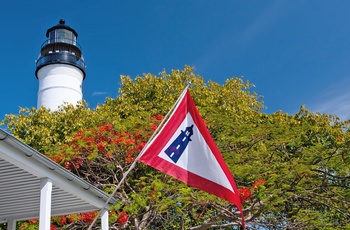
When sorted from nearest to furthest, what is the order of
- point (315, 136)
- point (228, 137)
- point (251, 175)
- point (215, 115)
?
point (251, 175) < point (228, 137) < point (215, 115) < point (315, 136)

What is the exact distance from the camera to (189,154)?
18.8 ft

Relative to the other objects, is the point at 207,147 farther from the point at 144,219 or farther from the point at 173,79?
the point at 173,79

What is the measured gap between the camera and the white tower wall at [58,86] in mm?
28595

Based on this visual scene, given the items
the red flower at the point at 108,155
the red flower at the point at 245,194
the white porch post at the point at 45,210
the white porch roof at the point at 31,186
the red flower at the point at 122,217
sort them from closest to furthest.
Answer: the white porch roof at the point at 31,186 < the white porch post at the point at 45,210 < the red flower at the point at 245,194 < the red flower at the point at 122,217 < the red flower at the point at 108,155

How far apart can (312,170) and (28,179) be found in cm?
672

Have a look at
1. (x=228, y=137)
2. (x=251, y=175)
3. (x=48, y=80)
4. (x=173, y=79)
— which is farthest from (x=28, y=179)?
(x=48, y=80)

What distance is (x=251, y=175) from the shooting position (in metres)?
12.1

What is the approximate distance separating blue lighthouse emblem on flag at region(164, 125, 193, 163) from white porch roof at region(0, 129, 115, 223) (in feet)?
5.43

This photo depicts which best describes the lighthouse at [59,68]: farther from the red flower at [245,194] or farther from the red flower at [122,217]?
the red flower at [245,194]

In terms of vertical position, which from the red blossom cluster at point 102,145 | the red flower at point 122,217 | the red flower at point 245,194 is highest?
the red blossom cluster at point 102,145

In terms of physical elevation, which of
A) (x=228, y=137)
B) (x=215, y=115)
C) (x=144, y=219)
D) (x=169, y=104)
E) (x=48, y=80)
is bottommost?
(x=144, y=219)

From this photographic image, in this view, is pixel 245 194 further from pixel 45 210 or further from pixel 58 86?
pixel 58 86

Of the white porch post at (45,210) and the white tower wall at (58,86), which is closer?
the white porch post at (45,210)

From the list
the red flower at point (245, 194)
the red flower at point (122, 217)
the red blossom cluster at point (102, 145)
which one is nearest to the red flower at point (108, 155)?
the red blossom cluster at point (102, 145)
